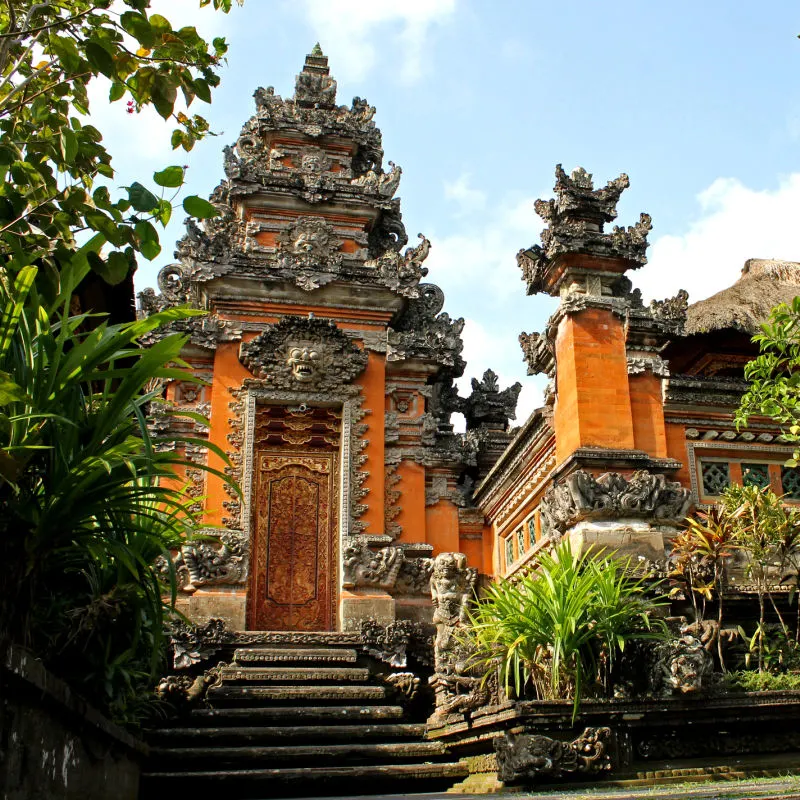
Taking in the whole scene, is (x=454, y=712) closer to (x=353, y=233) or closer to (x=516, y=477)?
(x=516, y=477)

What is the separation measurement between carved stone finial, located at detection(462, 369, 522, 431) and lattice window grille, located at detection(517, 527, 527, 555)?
2.60 m

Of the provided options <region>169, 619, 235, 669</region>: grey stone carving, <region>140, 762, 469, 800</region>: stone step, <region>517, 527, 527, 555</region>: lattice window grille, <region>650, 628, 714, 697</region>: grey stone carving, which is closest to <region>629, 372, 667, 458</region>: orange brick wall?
<region>517, 527, 527, 555</region>: lattice window grille

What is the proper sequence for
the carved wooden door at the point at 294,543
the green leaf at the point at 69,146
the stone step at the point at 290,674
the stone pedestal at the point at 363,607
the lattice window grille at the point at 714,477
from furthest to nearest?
the carved wooden door at the point at 294,543, the stone pedestal at the point at 363,607, the lattice window grille at the point at 714,477, the stone step at the point at 290,674, the green leaf at the point at 69,146

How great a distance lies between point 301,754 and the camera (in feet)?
26.4

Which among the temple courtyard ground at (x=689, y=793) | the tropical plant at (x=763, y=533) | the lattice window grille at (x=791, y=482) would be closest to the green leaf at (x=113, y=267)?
the temple courtyard ground at (x=689, y=793)

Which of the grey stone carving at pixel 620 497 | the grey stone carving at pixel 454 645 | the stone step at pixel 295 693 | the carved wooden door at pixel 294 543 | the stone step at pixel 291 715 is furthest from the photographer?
the carved wooden door at pixel 294 543

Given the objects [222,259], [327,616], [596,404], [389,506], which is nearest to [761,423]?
[596,404]

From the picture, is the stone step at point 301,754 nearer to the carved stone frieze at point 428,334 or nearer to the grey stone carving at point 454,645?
the grey stone carving at point 454,645

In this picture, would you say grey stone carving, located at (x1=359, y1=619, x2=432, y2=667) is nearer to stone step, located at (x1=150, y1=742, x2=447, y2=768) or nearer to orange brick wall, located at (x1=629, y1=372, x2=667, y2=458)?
stone step, located at (x1=150, y1=742, x2=447, y2=768)

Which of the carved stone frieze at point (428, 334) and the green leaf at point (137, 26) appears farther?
the carved stone frieze at point (428, 334)

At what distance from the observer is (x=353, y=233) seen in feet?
46.0

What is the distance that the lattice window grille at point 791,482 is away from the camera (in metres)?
10.4

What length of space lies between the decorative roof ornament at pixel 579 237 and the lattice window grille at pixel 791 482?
112 inches

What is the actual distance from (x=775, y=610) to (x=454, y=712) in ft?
10.8
